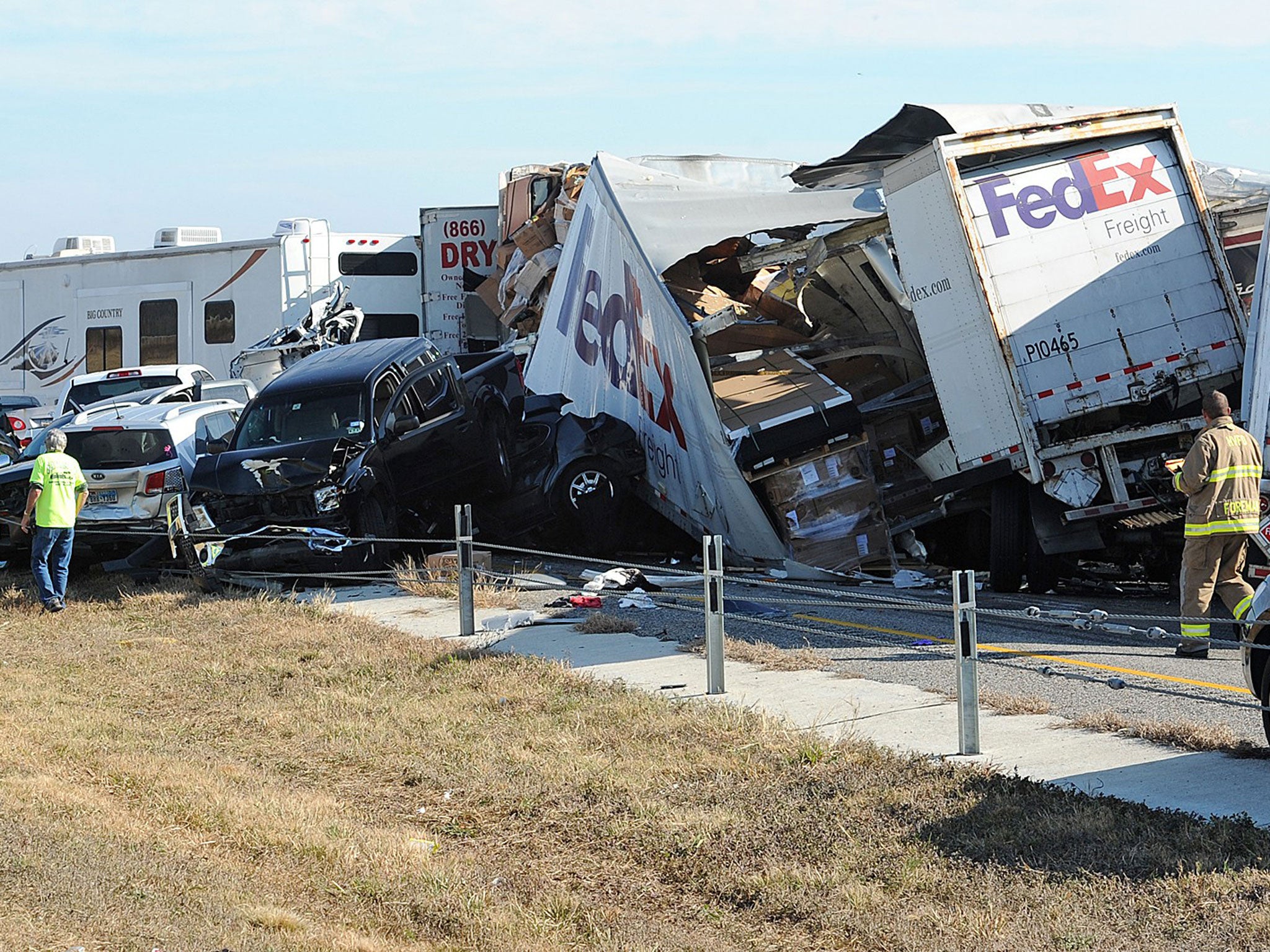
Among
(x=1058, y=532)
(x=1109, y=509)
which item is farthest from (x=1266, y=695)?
(x=1058, y=532)

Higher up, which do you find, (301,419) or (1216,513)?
(301,419)

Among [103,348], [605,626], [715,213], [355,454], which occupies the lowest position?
[605,626]

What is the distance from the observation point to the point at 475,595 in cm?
1292

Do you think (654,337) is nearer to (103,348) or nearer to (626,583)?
(626,583)

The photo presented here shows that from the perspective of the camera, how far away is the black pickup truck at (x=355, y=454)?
13695 millimetres

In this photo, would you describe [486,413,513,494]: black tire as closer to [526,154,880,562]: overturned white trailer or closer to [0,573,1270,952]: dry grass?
[526,154,880,562]: overturned white trailer

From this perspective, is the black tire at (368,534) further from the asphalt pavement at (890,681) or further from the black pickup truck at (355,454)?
the asphalt pavement at (890,681)

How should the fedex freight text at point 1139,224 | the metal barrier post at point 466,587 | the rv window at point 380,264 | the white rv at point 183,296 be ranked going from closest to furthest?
the metal barrier post at point 466,587
the fedex freight text at point 1139,224
the white rv at point 183,296
the rv window at point 380,264

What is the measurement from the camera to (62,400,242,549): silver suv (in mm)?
14672

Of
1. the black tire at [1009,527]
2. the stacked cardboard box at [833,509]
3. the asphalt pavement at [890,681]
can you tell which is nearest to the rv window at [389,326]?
the asphalt pavement at [890,681]

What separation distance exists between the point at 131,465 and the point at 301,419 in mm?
1914

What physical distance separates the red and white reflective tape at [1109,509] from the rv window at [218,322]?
1582cm

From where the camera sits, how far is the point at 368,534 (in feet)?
45.6

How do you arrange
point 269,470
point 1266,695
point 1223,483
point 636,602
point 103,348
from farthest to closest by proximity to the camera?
point 103,348 → point 269,470 → point 636,602 → point 1223,483 → point 1266,695
